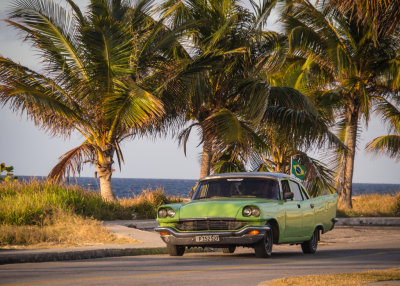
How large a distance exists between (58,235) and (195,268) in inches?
241

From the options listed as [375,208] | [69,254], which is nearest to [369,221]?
[375,208]

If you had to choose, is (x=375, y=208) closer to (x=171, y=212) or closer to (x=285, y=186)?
(x=285, y=186)

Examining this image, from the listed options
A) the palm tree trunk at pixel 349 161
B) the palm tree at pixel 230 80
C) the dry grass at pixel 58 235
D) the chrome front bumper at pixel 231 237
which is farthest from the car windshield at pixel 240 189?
the palm tree trunk at pixel 349 161

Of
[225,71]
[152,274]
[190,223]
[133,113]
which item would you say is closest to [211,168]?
[225,71]

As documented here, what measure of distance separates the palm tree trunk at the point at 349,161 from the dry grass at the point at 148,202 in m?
8.88

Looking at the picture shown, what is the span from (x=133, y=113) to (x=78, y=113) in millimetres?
2576

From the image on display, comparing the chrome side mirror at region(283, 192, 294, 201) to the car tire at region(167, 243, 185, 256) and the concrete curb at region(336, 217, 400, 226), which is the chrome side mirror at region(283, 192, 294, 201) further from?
the concrete curb at region(336, 217, 400, 226)

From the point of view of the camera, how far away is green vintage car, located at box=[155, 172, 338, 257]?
1330 cm

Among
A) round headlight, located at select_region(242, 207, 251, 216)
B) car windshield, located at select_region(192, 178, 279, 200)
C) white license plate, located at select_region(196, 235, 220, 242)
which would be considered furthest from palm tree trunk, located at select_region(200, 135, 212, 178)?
white license plate, located at select_region(196, 235, 220, 242)

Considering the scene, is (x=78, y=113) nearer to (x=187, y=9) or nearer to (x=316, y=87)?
(x=187, y=9)

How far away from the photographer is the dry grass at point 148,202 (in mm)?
24297

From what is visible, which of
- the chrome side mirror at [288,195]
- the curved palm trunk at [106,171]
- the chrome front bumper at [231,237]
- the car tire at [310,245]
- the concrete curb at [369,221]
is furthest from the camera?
the concrete curb at [369,221]

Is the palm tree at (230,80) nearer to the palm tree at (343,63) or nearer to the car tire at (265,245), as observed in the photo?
the palm tree at (343,63)

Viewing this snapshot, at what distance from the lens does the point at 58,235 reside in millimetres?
16984
